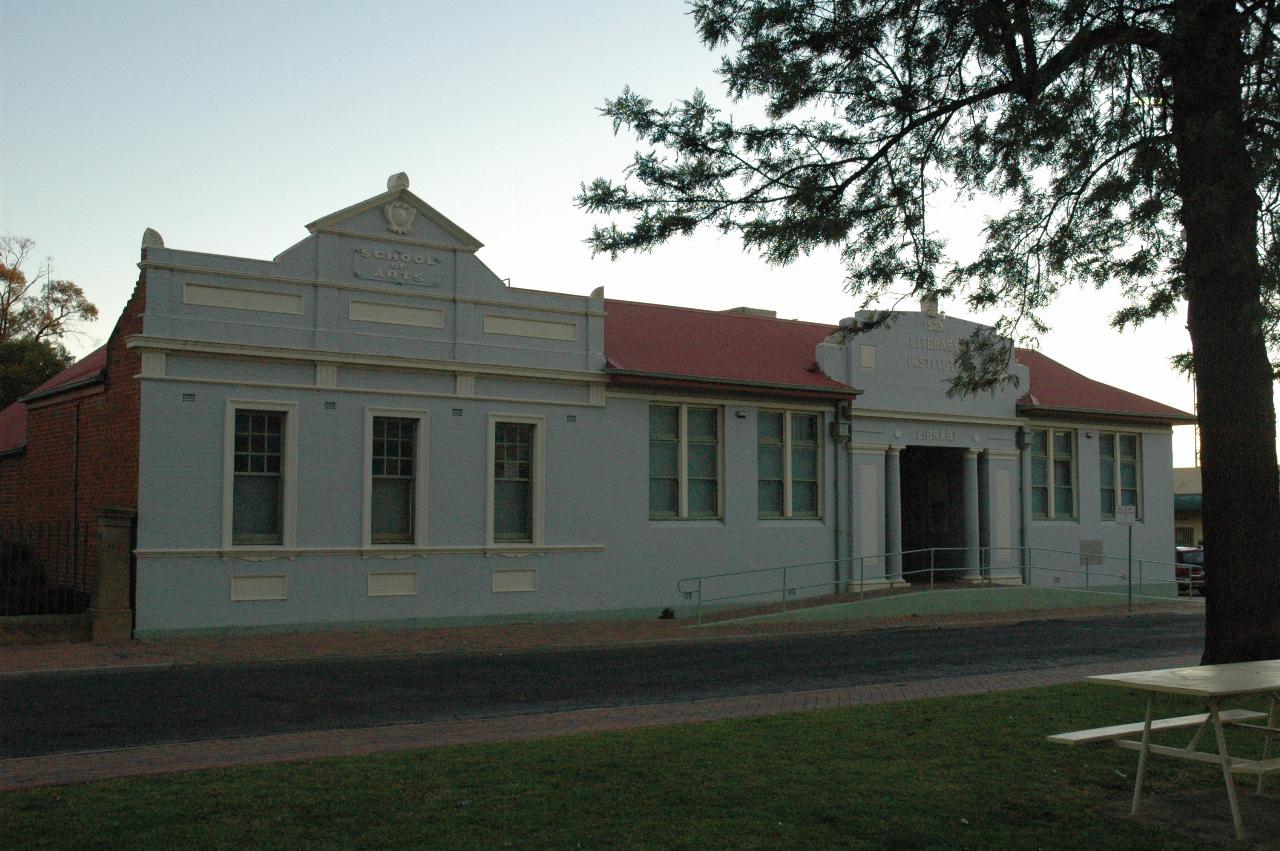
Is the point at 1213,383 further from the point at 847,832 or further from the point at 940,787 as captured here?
the point at 847,832

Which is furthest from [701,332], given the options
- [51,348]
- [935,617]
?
[51,348]

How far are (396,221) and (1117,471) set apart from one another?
20.1m

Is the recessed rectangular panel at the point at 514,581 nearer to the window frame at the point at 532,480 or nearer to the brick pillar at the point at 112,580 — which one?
the window frame at the point at 532,480

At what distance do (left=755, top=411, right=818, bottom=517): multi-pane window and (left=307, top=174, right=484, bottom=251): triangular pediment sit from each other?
25.4ft

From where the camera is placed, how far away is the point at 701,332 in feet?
86.8

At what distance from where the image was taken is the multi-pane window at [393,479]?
20.4 m

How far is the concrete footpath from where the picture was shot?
8.96 metres

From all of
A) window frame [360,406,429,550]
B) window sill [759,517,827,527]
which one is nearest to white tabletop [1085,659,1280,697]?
window frame [360,406,429,550]

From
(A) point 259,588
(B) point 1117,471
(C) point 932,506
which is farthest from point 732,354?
(B) point 1117,471

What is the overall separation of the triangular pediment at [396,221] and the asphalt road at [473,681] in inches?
289

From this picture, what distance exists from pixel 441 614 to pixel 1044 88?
13.5m

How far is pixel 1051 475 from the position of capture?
30.2 metres

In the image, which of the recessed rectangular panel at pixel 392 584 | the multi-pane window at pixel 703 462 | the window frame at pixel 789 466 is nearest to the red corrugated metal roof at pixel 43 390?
the recessed rectangular panel at pixel 392 584

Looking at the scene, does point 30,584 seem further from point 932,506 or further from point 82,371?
point 932,506
